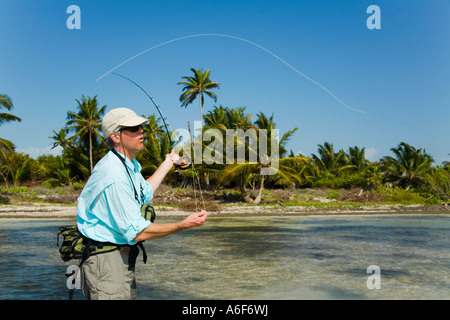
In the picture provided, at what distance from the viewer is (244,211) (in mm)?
22797

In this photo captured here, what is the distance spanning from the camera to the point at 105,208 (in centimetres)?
210

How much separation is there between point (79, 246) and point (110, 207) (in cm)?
39

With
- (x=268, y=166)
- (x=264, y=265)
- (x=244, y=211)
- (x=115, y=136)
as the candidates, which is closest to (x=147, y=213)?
(x=115, y=136)

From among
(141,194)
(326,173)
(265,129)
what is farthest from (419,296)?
(326,173)

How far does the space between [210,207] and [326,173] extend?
643 inches

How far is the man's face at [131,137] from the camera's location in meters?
2.27

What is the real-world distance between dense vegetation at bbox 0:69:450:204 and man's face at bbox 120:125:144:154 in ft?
72.5

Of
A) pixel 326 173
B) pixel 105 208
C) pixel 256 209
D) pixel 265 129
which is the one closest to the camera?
pixel 105 208

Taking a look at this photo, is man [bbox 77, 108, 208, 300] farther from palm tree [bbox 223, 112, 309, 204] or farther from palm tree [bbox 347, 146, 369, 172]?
palm tree [bbox 347, 146, 369, 172]

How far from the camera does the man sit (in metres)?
2.04

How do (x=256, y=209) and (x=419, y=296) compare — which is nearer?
(x=419, y=296)

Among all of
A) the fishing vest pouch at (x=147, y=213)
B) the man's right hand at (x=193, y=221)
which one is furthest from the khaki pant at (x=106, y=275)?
the man's right hand at (x=193, y=221)
